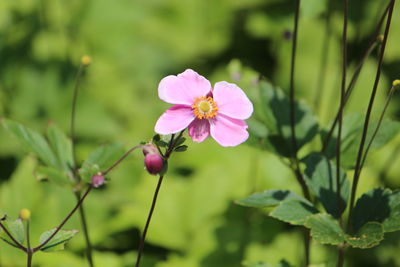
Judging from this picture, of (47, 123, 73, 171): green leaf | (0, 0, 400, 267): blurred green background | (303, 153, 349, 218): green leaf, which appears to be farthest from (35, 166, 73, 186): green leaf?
(303, 153, 349, 218): green leaf

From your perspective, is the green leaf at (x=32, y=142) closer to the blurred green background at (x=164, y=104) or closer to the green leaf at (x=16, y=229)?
the green leaf at (x=16, y=229)

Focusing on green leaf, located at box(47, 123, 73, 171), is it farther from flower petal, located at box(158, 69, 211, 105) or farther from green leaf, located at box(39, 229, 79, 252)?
flower petal, located at box(158, 69, 211, 105)

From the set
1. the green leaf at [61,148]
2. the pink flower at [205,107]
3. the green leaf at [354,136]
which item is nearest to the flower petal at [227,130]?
the pink flower at [205,107]

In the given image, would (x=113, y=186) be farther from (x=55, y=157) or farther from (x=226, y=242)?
(x=55, y=157)

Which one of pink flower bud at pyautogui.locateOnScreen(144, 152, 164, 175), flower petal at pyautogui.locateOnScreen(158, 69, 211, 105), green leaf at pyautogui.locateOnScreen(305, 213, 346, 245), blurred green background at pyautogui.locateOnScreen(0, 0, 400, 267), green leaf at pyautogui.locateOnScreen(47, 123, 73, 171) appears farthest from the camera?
blurred green background at pyautogui.locateOnScreen(0, 0, 400, 267)

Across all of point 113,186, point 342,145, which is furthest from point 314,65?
point 342,145

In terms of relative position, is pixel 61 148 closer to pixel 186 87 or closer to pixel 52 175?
pixel 52 175

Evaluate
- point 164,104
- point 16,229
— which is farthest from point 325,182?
point 164,104
